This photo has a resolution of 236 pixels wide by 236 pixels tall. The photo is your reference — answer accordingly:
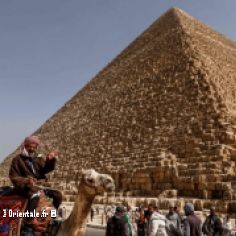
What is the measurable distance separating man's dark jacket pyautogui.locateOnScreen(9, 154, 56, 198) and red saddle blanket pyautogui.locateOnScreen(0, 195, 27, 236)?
0.25 ft

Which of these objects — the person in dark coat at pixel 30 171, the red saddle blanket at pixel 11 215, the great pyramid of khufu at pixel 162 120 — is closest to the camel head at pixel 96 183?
the person in dark coat at pixel 30 171

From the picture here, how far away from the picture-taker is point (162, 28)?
45656 mm

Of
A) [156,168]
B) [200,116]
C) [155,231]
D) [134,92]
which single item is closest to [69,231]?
[155,231]

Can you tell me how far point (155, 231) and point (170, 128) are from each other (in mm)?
22731

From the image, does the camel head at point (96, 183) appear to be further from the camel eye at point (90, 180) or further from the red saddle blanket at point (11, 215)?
the red saddle blanket at point (11, 215)

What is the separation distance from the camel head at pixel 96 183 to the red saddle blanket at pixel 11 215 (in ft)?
1.90

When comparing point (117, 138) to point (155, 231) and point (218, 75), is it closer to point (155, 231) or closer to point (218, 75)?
point (218, 75)

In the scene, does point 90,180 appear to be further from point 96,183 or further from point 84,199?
point 84,199

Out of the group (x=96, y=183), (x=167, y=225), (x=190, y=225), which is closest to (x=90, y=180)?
(x=96, y=183)

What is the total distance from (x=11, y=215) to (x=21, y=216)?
0.27 feet

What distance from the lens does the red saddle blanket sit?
417 cm

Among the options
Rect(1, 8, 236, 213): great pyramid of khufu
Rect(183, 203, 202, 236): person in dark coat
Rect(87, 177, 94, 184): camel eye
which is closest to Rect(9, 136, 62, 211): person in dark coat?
Rect(87, 177, 94, 184): camel eye

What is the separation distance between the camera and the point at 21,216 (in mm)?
4172

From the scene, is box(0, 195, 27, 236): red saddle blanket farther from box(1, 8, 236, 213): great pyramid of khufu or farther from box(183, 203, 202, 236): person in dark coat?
box(1, 8, 236, 213): great pyramid of khufu
